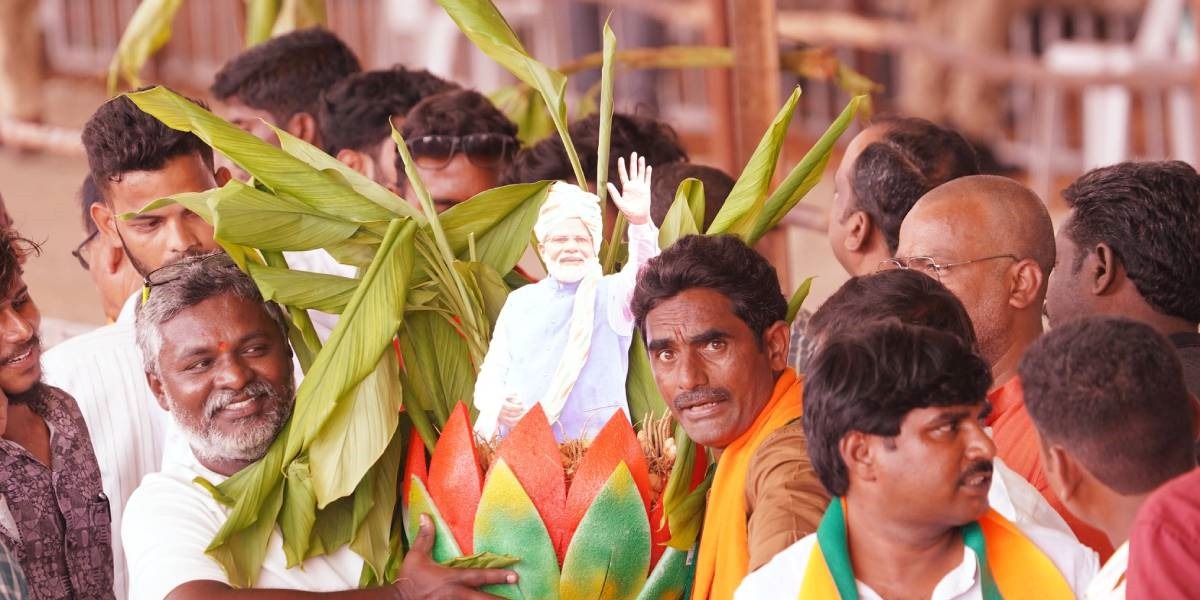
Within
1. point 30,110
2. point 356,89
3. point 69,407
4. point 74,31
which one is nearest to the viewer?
point 69,407

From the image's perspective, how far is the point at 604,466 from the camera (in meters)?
2.05

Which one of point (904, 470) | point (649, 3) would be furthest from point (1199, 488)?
point (649, 3)

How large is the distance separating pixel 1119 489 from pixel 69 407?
170 centimetres

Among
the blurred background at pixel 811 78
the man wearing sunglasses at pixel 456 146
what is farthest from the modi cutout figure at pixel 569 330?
the blurred background at pixel 811 78

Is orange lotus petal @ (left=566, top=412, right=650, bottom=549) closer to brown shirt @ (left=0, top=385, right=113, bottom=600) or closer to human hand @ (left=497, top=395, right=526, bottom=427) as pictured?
human hand @ (left=497, top=395, right=526, bottom=427)

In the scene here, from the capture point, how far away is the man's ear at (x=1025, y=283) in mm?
2465

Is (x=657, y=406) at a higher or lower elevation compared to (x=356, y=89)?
lower

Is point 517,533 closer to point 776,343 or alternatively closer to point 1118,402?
point 776,343

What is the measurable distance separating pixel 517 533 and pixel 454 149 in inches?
46.0

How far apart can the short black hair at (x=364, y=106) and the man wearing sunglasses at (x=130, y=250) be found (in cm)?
72

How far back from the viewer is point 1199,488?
5.44ft

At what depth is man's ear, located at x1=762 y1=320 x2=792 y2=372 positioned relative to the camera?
2.12m

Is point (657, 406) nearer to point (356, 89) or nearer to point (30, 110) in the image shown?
point (356, 89)

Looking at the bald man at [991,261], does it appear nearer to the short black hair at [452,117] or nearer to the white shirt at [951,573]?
the white shirt at [951,573]
